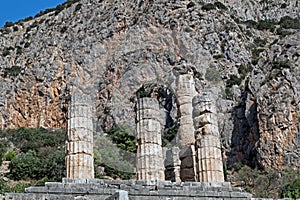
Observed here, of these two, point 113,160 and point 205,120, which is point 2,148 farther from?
point 205,120

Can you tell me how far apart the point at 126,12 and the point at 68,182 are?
49.2 m

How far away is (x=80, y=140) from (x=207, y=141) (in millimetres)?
5081

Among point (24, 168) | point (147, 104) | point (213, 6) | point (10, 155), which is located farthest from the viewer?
point (213, 6)

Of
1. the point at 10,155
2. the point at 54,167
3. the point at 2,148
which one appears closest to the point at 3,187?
the point at 54,167

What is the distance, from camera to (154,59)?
5797cm

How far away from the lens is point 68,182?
18953mm

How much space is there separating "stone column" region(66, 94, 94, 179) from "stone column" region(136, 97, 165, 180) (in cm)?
195

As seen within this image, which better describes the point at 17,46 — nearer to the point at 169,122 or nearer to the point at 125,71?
the point at 125,71

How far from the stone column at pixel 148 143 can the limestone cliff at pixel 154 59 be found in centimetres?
2265

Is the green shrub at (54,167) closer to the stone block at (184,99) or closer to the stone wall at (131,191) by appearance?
the stone block at (184,99)

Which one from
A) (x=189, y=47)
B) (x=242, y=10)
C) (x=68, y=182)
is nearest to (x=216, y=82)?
(x=189, y=47)

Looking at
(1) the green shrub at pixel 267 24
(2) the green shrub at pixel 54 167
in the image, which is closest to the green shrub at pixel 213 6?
(1) the green shrub at pixel 267 24

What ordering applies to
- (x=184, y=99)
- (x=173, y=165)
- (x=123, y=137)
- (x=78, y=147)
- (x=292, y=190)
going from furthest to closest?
(x=123, y=137)
(x=292, y=190)
(x=184, y=99)
(x=173, y=165)
(x=78, y=147)

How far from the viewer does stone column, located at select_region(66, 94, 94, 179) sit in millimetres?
21031
